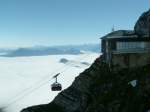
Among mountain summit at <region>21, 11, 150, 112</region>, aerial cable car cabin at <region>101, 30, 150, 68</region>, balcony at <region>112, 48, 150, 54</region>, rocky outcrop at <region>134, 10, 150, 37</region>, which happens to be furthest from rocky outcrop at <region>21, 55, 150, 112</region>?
rocky outcrop at <region>134, 10, 150, 37</region>

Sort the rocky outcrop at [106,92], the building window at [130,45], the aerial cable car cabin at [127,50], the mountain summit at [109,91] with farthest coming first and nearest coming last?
the building window at [130,45] < the aerial cable car cabin at [127,50] < the mountain summit at [109,91] < the rocky outcrop at [106,92]

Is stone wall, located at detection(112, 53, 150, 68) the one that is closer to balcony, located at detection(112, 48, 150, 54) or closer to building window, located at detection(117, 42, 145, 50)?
balcony, located at detection(112, 48, 150, 54)

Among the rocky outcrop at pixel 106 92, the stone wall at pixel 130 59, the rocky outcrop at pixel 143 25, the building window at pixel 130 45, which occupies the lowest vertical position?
the rocky outcrop at pixel 106 92

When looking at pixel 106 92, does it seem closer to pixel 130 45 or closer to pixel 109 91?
pixel 109 91

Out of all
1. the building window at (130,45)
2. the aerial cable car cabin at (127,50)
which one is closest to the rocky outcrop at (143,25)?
the aerial cable car cabin at (127,50)

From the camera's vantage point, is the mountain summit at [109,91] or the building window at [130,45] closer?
the mountain summit at [109,91]

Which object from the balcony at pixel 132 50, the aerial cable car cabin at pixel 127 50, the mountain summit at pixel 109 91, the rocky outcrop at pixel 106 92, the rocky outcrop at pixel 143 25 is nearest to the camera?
the rocky outcrop at pixel 106 92

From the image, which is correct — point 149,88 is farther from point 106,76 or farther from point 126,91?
point 106,76

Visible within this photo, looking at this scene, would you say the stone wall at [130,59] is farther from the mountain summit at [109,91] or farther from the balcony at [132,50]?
the mountain summit at [109,91]
